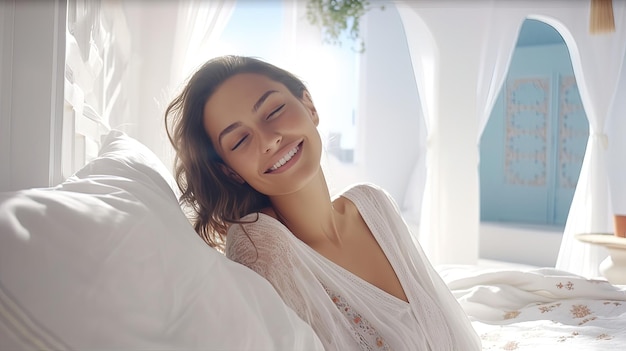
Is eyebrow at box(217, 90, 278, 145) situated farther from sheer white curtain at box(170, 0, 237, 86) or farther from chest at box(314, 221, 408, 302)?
sheer white curtain at box(170, 0, 237, 86)

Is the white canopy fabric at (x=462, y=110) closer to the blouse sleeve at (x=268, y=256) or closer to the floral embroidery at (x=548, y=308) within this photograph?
the floral embroidery at (x=548, y=308)

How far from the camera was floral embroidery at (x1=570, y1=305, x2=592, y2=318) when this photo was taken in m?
1.78

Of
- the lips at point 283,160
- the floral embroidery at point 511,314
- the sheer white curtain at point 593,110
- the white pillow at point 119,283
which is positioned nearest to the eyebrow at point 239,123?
the lips at point 283,160

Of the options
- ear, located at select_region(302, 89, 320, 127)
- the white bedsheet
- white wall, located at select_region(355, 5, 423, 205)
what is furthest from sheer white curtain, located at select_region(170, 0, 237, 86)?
white wall, located at select_region(355, 5, 423, 205)

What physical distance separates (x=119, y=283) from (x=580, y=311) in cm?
159

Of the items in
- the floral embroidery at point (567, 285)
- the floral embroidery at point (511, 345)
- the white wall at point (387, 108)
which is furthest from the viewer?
the white wall at point (387, 108)

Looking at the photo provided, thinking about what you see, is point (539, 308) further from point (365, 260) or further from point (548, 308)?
point (365, 260)

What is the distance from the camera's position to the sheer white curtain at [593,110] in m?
4.17

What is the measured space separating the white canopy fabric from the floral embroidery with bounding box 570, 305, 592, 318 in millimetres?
2156

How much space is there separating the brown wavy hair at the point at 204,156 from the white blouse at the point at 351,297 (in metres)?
0.08

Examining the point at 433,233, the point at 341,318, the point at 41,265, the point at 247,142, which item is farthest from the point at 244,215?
the point at 433,233

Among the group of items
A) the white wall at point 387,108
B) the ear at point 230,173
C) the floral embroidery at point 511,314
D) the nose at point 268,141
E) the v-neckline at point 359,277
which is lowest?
the floral embroidery at point 511,314

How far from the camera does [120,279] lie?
0.66 metres

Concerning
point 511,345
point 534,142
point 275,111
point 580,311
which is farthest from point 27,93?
point 534,142
